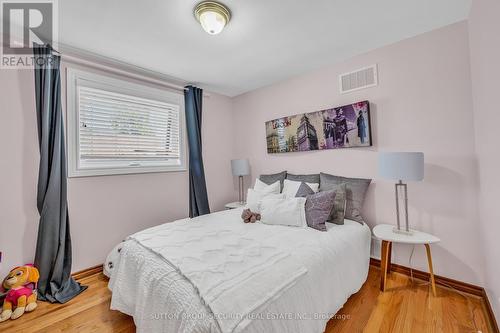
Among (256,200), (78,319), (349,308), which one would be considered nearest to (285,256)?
(349,308)

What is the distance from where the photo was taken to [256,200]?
2.53m

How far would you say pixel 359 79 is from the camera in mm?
2406

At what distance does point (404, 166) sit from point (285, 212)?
109 cm

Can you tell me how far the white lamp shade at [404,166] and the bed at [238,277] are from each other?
24.2 inches

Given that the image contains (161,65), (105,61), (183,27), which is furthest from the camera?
(161,65)

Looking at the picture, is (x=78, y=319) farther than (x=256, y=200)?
No

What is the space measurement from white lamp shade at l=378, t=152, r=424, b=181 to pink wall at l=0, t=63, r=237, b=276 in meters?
2.47

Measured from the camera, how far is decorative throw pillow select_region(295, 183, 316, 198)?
92.9 inches

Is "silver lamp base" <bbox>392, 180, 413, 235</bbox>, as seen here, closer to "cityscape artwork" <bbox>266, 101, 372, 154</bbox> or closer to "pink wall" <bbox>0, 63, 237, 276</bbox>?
"cityscape artwork" <bbox>266, 101, 372, 154</bbox>

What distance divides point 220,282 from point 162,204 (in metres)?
2.08

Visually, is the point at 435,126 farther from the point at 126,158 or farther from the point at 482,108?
the point at 126,158

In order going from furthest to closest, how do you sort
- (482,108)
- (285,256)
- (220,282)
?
(482,108)
(285,256)
(220,282)

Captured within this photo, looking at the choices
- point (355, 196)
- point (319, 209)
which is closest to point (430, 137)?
point (355, 196)

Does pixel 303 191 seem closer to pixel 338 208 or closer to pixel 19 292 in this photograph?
pixel 338 208
